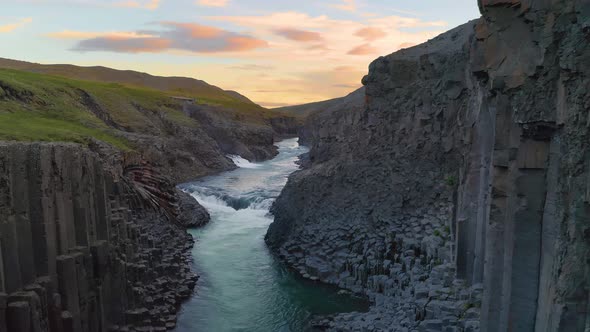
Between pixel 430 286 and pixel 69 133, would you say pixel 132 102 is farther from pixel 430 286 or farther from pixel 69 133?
pixel 430 286

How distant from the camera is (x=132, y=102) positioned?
63.6 m

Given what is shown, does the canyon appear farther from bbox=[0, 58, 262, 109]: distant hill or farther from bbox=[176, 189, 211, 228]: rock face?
bbox=[0, 58, 262, 109]: distant hill

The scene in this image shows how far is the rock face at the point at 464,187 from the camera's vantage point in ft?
30.3

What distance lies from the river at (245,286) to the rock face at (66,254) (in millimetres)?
1780

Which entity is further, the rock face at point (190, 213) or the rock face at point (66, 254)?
the rock face at point (190, 213)

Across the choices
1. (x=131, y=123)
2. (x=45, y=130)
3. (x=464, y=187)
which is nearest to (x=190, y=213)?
(x=45, y=130)

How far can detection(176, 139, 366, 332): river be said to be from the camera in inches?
813

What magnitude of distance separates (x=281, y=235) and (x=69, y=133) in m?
13.3

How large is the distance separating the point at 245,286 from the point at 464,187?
11269mm

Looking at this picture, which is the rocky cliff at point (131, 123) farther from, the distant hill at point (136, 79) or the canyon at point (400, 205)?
the distant hill at point (136, 79)

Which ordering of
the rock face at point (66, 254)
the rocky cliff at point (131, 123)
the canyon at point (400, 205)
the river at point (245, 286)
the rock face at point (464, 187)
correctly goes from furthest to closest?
the rocky cliff at point (131, 123)
the river at point (245, 286)
the rock face at point (66, 254)
the canyon at point (400, 205)
the rock face at point (464, 187)

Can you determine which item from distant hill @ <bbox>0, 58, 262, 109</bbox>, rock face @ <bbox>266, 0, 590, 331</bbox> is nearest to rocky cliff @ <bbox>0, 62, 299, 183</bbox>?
rock face @ <bbox>266, 0, 590, 331</bbox>

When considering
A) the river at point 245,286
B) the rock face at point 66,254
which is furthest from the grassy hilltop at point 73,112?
the river at point 245,286

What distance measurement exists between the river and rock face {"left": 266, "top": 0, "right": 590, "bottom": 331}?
1251 millimetres
